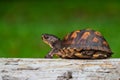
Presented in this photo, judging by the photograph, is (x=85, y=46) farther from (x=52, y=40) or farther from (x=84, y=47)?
(x=52, y=40)

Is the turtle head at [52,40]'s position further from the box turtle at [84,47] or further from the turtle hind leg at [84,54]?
the turtle hind leg at [84,54]

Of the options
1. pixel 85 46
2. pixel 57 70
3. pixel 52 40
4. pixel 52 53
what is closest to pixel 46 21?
pixel 52 40

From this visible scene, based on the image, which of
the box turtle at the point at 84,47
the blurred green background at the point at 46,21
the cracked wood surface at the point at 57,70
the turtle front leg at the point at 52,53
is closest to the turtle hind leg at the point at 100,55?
the box turtle at the point at 84,47

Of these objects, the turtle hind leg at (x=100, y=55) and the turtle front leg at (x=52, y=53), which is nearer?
the turtle hind leg at (x=100, y=55)

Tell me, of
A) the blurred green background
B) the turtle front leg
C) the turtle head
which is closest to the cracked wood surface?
the turtle front leg

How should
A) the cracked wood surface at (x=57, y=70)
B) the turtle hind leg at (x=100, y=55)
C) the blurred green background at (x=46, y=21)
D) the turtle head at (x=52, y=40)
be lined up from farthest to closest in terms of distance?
the blurred green background at (x=46, y=21) < the turtle head at (x=52, y=40) < the turtle hind leg at (x=100, y=55) < the cracked wood surface at (x=57, y=70)

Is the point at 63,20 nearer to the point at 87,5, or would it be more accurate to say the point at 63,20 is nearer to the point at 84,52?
the point at 87,5

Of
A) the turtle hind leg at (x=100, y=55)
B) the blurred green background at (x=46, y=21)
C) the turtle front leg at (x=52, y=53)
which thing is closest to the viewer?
the turtle hind leg at (x=100, y=55)
